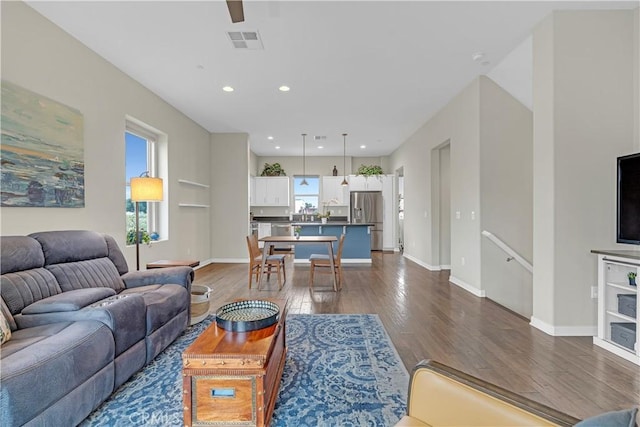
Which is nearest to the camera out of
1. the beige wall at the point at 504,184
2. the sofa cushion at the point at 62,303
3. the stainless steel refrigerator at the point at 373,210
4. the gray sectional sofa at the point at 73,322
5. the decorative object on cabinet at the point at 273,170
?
the gray sectional sofa at the point at 73,322

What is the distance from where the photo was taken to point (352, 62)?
13.1 feet

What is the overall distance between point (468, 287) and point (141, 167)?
5.35 meters

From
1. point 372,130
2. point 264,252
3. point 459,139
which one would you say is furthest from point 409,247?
point 264,252

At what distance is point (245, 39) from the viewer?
346 centimetres

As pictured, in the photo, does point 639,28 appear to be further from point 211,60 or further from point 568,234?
point 211,60

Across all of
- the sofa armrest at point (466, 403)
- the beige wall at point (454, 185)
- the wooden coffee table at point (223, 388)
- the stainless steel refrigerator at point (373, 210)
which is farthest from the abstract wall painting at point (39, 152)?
the stainless steel refrigerator at point (373, 210)

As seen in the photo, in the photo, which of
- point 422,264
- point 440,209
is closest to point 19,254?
point 440,209

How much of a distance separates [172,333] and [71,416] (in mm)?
1137

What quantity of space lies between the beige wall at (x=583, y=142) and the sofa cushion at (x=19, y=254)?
4.30 metres

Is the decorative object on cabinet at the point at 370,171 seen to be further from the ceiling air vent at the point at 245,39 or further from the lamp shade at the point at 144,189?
the lamp shade at the point at 144,189

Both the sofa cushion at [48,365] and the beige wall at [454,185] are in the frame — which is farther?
the beige wall at [454,185]

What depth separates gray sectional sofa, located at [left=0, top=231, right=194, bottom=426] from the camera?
148cm

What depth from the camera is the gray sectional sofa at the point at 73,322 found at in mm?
1476

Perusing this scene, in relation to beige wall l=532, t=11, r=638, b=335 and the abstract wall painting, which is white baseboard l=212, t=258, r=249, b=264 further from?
beige wall l=532, t=11, r=638, b=335
